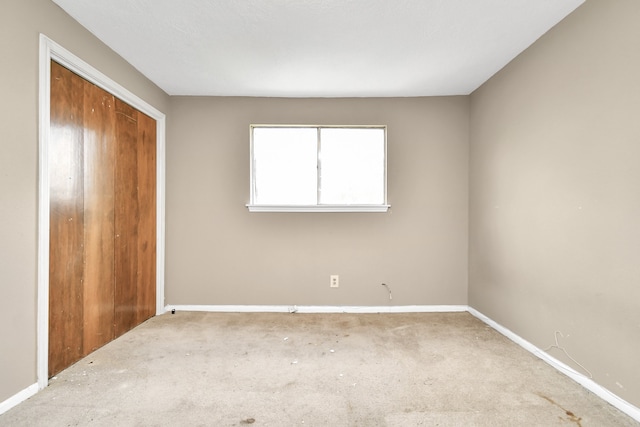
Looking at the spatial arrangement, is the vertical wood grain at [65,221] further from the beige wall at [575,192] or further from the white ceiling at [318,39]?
the beige wall at [575,192]

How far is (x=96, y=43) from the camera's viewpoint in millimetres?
2066

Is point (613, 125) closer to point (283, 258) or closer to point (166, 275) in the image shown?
point (283, 258)

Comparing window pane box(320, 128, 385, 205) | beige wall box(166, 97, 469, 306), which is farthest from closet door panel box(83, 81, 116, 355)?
window pane box(320, 128, 385, 205)

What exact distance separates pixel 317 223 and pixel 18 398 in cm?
226

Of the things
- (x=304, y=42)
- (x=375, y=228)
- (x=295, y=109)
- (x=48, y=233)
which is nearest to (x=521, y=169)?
(x=375, y=228)

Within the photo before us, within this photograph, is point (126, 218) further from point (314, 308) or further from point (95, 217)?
point (314, 308)

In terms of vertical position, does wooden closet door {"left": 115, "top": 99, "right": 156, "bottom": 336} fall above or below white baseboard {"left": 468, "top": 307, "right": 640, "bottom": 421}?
above

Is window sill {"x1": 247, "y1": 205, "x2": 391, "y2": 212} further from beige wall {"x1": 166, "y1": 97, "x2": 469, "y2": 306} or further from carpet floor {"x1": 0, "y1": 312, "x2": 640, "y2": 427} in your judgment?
carpet floor {"x1": 0, "y1": 312, "x2": 640, "y2": 427}

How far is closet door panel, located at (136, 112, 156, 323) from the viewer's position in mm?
2656

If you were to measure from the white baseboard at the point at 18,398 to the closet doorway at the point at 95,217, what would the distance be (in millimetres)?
157

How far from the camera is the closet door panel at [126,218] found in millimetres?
2357

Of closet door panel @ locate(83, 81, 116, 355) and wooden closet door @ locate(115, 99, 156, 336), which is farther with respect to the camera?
wooden closet door @ locate(115, 99, 156, 336)

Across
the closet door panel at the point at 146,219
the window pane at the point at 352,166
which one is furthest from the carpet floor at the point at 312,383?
the window pane at the point at 352,166

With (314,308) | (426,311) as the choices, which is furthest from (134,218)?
(426,311)
